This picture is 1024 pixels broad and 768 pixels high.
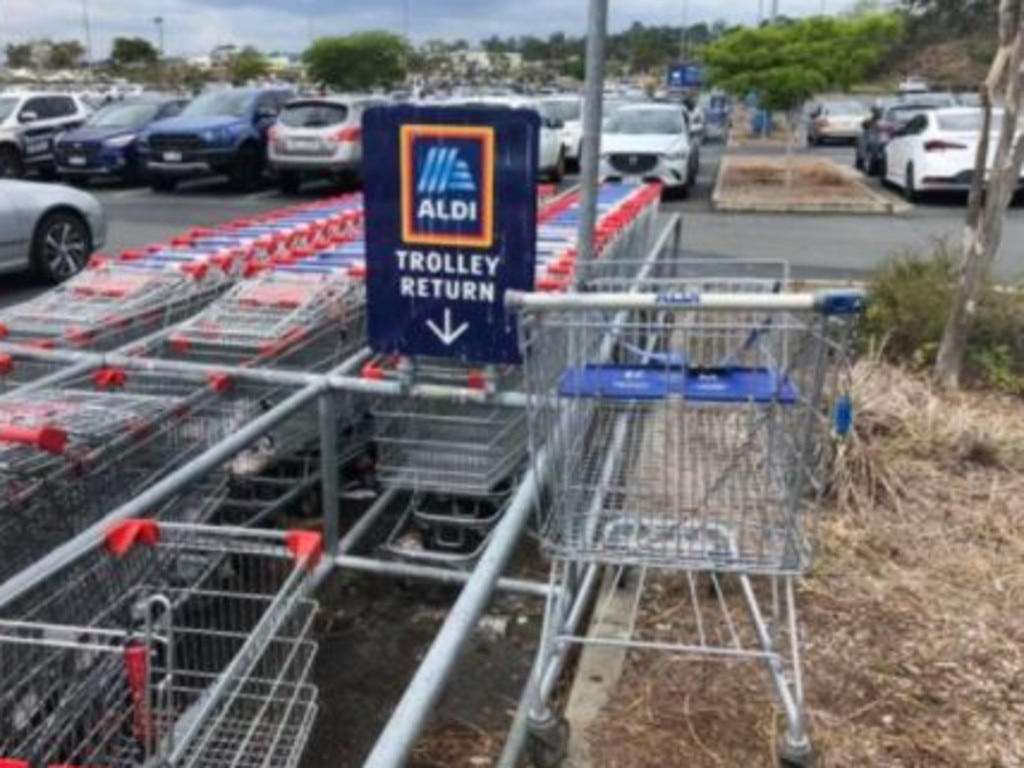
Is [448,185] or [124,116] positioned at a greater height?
[448,185]

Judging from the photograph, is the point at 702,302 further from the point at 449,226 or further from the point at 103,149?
the point at 103,149

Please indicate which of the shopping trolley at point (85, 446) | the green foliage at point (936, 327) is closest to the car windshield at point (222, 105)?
the green foliage at point (936, 327)

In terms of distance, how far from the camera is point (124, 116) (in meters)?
21.5

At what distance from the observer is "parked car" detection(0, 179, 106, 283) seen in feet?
33.7

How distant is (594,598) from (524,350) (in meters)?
1.69

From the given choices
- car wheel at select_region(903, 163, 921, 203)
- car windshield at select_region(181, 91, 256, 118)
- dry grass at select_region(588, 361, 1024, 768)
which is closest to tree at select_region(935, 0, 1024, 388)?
dry grass at select_region(588, 361, 1024, 768)

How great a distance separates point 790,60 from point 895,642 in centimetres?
1745

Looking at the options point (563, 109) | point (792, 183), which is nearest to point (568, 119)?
point (563, 109)

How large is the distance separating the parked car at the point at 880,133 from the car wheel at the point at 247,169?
38.6ft

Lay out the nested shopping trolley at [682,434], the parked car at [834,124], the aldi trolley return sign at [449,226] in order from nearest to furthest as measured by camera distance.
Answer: the nested shopping trolley at [682,434] < the aldi trolley return sign at [449,226] < the parked car at [834,124]

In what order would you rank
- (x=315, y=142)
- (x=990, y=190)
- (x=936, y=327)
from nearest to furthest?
(x=990, y=190) < (x=936, y=327) < (x=315, y=142)

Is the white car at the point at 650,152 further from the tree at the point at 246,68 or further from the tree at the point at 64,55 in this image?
the tree at the point at 64,55

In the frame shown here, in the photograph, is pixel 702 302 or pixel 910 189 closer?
pixel 702 302

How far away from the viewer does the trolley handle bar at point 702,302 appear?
8.10 feet
